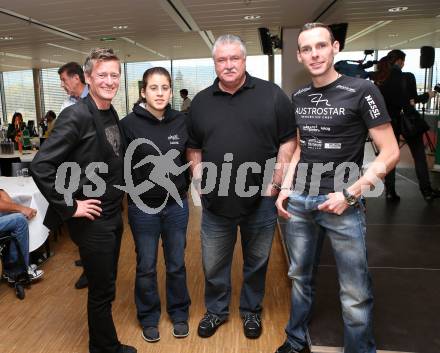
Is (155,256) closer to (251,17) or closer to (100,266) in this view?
(100,266)

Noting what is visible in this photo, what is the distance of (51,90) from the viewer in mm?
14055

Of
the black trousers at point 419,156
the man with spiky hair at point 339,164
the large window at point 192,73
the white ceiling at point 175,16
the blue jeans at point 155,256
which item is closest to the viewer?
the man with spiky hair at point 339,164

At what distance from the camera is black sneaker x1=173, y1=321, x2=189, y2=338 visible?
232 centimetres

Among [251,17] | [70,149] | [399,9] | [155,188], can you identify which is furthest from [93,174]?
[399,9]

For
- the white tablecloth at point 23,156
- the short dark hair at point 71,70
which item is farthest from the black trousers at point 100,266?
the white tablecloth at point 23,156

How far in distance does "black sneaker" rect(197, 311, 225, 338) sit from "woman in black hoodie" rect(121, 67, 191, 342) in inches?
3.7

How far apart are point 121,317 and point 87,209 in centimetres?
110

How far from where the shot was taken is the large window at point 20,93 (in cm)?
1414

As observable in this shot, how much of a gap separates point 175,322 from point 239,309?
0.42 metres

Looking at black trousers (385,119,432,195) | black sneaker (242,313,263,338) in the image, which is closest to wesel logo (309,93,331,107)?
black sneaker (242,313,263,338)

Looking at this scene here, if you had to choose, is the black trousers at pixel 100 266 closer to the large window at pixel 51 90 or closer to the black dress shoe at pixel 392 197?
the black dress shoe at pixel 392 197

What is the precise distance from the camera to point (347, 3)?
485 centimetres

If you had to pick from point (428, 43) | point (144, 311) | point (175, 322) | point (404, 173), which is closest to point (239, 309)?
point (175, 322)

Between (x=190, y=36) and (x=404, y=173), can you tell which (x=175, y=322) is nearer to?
(x=404, y=173)
